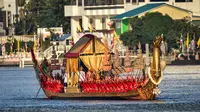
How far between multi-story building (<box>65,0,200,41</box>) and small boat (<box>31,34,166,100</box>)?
82.7 metres

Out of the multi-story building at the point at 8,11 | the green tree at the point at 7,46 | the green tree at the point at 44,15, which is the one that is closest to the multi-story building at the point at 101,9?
the green tree at the point at 7,46

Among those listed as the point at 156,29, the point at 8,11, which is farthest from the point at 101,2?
the point at 8,11

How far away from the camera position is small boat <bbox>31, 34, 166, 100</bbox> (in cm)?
6378

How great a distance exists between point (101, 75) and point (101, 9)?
92.3m

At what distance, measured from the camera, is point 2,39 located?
16962cm

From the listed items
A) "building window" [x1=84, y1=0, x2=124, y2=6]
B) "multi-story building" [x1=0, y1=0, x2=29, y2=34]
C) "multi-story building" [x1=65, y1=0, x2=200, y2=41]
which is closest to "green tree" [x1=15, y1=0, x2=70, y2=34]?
"multi-story building" [x1=0, y1=0, x2=29, y2=34]

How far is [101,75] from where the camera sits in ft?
220

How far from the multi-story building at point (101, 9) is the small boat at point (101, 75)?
82.7 metres

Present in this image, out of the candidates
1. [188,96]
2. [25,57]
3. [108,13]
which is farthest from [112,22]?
[188,96]

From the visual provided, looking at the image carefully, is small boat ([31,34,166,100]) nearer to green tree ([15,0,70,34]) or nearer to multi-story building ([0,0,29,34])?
green tree ([15,0,70,34])

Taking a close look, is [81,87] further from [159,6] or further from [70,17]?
[70,17]

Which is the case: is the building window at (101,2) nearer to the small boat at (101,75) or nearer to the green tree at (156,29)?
the green tree at (156,29)

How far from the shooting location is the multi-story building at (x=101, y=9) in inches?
5994

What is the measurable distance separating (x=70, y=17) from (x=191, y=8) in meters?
25.5
